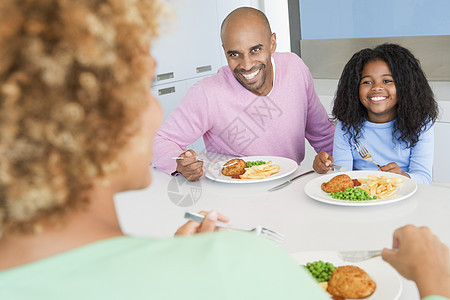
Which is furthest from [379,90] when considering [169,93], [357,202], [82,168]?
[169,93]

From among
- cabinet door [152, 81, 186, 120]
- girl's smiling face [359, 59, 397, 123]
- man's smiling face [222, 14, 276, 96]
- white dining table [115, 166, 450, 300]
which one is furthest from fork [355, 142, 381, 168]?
cabinet door [152, 81, 186, 120]

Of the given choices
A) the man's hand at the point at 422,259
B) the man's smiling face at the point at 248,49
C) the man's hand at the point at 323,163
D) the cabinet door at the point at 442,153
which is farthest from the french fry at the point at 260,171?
the cabinet door at the point at 442,153

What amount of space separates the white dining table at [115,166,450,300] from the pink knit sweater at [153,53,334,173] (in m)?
0.52

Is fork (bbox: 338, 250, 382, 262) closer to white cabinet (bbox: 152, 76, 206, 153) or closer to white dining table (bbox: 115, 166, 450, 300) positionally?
white dining table (bbox: 115, 166, 450, 300)

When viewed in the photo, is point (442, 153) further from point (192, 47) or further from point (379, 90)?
point (192, 47)

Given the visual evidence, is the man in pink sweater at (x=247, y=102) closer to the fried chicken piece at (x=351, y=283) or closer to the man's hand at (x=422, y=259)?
the fried chicken piece at (x=351, y=283)

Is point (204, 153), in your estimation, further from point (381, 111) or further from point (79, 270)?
point (79, 270)

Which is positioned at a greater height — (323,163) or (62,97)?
(62,97)

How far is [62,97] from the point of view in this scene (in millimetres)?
509

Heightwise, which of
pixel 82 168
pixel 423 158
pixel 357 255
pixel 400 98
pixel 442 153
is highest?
pixel 82 168

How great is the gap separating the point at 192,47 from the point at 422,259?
3471mm

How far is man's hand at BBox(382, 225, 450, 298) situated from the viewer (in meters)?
0.77

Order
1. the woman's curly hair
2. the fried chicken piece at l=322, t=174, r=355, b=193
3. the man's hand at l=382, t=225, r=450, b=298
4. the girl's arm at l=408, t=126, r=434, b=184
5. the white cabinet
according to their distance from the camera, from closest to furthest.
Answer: the woman's curly hair, the man's hand at l=382, t=225, r=450, b=298, the fried chicken piece at l=322, t=174, r=355, b=193, the girl's arm at l=408, t=126, r=434, b=184, the white cabinet

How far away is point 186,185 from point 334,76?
2.57m
